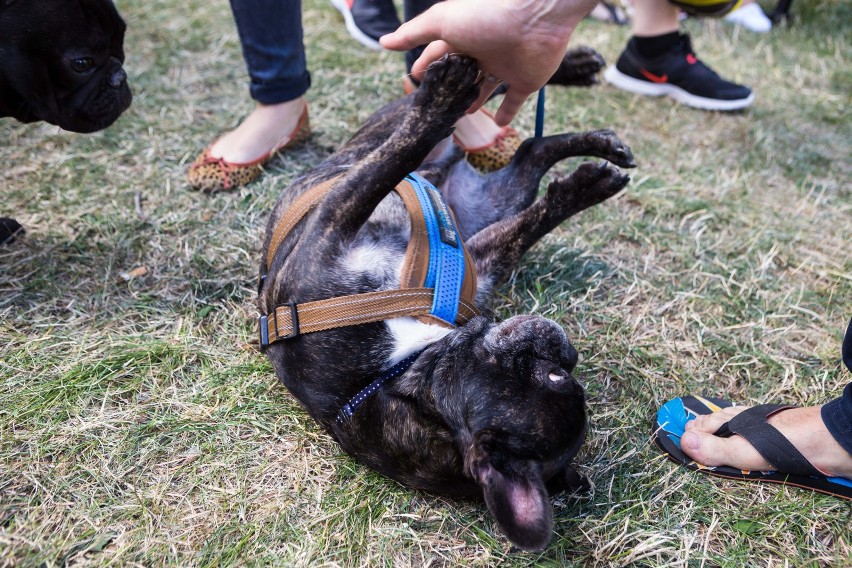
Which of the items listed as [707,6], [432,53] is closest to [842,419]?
[432,53]

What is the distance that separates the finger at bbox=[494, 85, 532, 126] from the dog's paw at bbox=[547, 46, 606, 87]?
3.41ft

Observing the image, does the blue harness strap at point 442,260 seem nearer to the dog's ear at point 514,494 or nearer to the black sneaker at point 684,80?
the dog's ear at point 514,494

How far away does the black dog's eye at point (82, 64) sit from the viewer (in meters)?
2.63

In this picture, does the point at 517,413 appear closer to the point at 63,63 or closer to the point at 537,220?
the point at 537,220

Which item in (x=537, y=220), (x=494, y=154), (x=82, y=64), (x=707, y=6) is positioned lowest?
(x=494, y=154)

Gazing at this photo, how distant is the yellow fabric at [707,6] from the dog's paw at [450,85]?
2.17m

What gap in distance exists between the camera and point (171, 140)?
147 inches

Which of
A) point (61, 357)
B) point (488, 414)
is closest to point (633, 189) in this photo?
point (488, 414)

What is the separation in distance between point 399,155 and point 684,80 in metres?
2.73

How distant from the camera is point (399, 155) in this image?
2.30 meters

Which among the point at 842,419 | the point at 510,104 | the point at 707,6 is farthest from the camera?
the point at 707,6

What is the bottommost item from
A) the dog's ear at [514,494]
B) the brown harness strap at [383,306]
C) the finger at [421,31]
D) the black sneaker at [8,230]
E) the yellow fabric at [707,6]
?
the black sneaker at [8,230]

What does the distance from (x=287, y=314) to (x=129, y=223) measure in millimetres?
1446

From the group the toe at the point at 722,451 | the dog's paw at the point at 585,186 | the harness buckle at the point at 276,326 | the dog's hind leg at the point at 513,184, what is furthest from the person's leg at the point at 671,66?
the harness buckle at the point at 276,326
